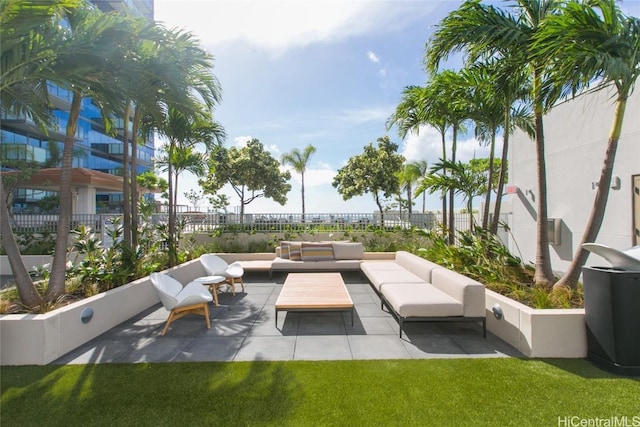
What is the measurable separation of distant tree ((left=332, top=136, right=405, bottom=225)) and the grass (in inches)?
756

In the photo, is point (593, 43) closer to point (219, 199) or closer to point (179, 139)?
point (179, 139)

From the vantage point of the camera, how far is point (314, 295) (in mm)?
4902

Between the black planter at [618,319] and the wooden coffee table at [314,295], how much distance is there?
115 inches

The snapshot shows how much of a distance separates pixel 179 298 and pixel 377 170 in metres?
19.2

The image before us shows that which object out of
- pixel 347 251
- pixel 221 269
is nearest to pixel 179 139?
pixel 221 269

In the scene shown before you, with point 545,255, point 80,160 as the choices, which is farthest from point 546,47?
point 80,160

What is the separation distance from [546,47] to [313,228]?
8324 mm

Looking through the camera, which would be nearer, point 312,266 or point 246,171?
point 312,266

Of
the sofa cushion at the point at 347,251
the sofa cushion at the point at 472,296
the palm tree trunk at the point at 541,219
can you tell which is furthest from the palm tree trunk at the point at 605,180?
the sofa cushion at the point at 347,251

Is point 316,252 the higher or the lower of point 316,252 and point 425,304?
the higher

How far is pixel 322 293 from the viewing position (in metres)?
5.02

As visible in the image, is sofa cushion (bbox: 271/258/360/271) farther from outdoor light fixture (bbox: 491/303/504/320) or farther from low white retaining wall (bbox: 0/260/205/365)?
outdoor light fixture (bbox: 491/303/504/320)

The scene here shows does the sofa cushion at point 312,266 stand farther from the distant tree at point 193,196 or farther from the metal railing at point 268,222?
the distant tree at point 193,196

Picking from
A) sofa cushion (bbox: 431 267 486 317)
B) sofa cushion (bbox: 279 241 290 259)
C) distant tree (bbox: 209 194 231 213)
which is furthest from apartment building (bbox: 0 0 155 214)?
sofa cushion (bbox: 431 267 486 317)
